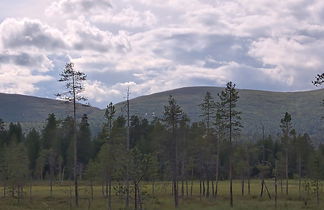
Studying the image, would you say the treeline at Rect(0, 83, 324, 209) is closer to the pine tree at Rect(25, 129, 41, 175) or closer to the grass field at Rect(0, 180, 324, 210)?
the pine tree at Rect(25, 129, 41, 175)

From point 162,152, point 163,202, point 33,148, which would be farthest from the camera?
point 33,148

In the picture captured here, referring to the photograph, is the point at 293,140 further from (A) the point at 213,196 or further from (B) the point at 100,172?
(B) the point at 100,172

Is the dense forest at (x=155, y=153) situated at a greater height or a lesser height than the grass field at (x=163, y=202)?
greater

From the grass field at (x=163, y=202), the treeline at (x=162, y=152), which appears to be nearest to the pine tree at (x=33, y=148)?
the treeline at (x=162, y=152)

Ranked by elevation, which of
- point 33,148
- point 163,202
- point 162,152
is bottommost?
point 163,202

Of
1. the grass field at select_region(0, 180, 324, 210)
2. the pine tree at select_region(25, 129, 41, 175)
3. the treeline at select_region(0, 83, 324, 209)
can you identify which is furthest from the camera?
the pine tree at select_region(25, 129, 41, 175)

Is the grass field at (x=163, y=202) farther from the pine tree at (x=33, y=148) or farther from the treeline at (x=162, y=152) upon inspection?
the pine tree at (x=33, y=148)

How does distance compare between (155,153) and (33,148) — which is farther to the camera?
(33,148)

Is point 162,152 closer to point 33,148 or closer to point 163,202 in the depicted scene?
point 163,202

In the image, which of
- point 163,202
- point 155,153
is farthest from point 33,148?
point 163,202

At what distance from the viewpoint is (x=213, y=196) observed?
71.1 meters

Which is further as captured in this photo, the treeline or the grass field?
the grass field

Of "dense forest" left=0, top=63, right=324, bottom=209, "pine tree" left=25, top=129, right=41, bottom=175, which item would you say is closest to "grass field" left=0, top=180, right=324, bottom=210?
"dense forest" left=0, top=63, right=324, bottom=209

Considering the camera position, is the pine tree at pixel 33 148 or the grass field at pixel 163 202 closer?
the grass field at pixel 163 202
